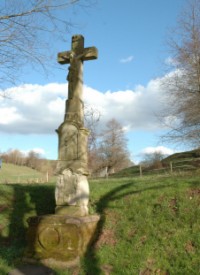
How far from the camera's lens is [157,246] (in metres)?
6.54

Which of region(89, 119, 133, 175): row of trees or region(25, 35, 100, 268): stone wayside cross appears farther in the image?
region(89, 119, 133, 175): row of trees

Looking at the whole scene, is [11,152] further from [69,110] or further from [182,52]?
[69,110]

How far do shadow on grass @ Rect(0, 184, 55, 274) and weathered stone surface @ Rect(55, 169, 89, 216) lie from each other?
135 cm

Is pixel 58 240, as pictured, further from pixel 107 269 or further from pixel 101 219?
pixel 101 219

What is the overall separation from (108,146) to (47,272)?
146 ft

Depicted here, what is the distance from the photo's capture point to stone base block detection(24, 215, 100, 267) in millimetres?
6770

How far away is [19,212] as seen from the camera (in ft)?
29.8

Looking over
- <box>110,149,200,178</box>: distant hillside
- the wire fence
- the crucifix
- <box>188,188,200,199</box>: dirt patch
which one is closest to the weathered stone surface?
the crucifix

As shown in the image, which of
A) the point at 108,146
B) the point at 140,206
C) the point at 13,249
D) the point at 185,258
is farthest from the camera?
the point at 108,146

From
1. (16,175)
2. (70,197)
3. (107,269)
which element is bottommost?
(107,269)

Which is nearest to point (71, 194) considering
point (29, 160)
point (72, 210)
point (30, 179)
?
point (72, 210)

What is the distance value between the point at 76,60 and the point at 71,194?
3725mm

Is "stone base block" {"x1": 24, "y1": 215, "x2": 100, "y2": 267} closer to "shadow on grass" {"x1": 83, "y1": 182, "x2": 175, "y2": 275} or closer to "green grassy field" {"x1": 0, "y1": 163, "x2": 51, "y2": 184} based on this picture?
"shadow on grass" {"x1": 83, "y1": 182, "x2": 175, "y2": 275}

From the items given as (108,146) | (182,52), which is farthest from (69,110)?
(108,146)
